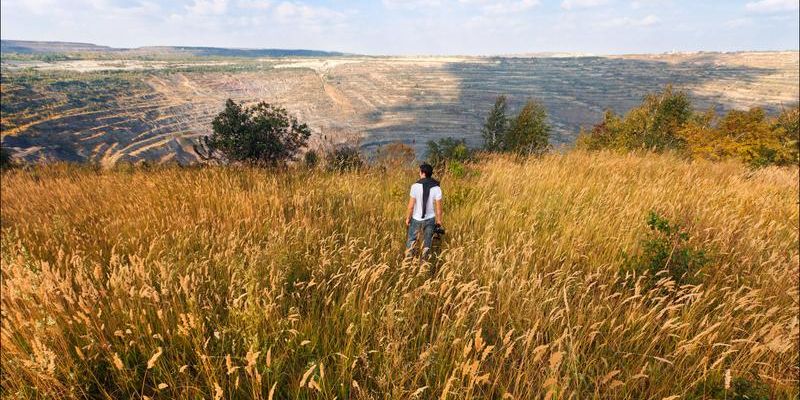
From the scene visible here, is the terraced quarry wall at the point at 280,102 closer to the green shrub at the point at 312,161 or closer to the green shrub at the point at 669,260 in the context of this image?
the green shrub at the point at 312,161

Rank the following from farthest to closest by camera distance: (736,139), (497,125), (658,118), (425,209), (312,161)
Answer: (497,125) < (658,118) < (736,139) < (312,161) < (425,209)

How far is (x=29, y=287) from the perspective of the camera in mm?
2160

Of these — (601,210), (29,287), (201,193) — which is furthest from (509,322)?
(201,193)

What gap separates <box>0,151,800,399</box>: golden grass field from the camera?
186 centimetres

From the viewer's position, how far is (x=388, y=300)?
2520 mm

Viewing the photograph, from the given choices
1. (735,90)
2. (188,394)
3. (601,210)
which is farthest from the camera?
(735,90)

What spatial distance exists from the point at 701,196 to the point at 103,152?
9688 cm

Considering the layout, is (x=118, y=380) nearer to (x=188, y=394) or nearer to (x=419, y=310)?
(x=188, y=394)

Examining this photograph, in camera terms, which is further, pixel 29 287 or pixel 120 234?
pixel 120 234

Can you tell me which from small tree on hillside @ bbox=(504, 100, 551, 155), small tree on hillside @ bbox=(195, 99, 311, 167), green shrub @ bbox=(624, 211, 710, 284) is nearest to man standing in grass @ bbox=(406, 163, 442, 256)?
green shrub @ bbox=(624, 211, 710, 284)

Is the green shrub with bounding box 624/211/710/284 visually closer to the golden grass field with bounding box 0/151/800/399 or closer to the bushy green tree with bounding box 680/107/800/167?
the golden grass field with bounding box 0/151/800/399

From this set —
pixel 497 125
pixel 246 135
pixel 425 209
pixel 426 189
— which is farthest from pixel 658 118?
pixel 425 209

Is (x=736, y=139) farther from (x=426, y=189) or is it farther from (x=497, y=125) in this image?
(x=497, y=125)

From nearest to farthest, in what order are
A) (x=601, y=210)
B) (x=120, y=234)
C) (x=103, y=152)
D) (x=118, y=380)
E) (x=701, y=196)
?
1. (x=118, y=380)
2. (x=120, y=234)
3. (x=601, y=210)
4. (x=701, y=196)
5. (x=103, y=152)
